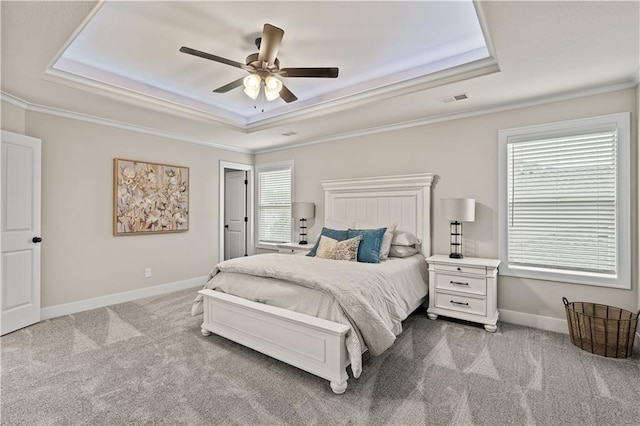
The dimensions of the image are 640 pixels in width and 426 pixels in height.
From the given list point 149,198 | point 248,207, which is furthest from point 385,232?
point 149,198

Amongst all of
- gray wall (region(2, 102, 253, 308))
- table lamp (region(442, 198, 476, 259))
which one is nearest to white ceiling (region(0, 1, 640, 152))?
gray wall (region(2, 102, 253, 308))

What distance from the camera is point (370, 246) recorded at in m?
3.53

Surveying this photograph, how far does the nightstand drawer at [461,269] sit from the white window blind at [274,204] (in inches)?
111

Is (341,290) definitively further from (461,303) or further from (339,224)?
(339,224)

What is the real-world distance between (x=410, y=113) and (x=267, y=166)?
293 centimetres

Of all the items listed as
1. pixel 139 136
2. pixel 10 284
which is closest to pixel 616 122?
pixel 139 136

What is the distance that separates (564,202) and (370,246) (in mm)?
2015

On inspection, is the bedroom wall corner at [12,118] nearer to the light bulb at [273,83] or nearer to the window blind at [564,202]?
the light bulb at [273,83]

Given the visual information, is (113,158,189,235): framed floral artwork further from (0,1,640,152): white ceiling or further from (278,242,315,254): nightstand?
(278,242,315,254): nightstand

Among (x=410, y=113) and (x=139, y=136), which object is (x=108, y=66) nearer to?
(x=139, y=136)

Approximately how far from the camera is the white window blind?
223 inches

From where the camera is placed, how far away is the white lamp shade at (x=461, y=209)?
348cm

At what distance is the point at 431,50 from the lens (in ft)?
9.32

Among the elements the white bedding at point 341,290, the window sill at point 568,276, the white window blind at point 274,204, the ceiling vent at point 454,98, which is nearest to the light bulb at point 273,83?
the white bedding at point 341,290
